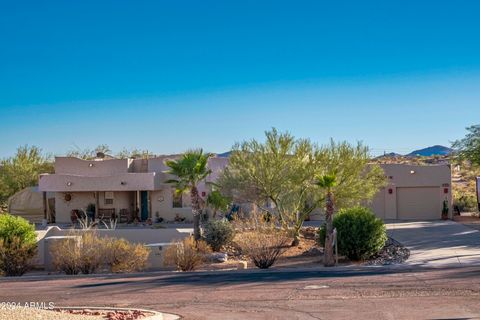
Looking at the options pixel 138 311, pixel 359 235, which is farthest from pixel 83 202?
pixel 138 311

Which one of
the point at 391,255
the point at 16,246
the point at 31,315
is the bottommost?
the point at 391,255

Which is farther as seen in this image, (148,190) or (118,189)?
(118,189)

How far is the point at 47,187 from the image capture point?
4016 cm

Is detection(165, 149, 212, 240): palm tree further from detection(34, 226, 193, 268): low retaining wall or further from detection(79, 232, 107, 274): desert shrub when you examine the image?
detection(79, 232, 107, 274): desert shrub

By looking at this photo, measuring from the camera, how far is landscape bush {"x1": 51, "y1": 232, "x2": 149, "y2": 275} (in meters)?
20.5

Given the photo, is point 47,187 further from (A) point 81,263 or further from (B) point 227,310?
(B) point 227,310

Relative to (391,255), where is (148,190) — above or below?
above

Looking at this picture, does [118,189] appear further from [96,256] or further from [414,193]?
[96,256]

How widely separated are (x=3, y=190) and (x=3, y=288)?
101 ft

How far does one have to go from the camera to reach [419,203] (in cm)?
3756

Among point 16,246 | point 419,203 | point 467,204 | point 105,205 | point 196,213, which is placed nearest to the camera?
point 16,246

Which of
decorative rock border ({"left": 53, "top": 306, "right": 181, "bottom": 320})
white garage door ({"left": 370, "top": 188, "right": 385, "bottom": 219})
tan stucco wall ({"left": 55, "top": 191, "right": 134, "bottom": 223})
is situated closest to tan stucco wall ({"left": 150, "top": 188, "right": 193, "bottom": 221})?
tan stucco wall ({"left": 55, "top": 191, "right": 134, "bottom": 223})

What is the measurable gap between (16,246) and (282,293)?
11.5 metres

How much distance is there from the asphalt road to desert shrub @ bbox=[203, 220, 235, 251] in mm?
6934
